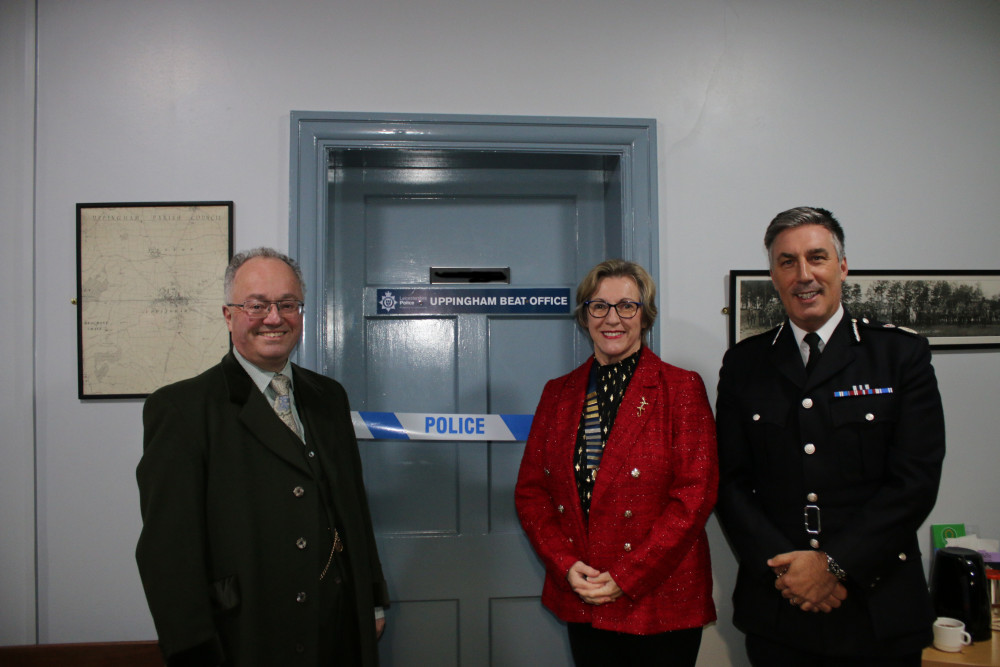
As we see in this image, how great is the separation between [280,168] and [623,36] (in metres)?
1.47

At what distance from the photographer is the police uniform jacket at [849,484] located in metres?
1.49

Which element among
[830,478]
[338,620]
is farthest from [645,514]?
[338,620]

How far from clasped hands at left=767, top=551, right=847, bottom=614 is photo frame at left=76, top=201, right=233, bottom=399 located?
2.01 m

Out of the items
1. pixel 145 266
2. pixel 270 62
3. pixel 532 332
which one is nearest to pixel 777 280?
pixel 532 332

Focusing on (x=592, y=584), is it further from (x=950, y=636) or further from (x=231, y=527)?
(x=950, y=636)

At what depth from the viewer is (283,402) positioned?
61.4 inches

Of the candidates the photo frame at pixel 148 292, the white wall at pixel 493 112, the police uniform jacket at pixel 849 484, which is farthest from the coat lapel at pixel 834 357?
the photo frame at pixel 148 292

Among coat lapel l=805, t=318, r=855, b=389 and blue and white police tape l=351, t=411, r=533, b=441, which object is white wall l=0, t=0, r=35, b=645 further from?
coat lapel l=805, t=318, r=855, b=389

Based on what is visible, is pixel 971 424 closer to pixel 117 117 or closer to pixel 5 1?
pixel 117 117

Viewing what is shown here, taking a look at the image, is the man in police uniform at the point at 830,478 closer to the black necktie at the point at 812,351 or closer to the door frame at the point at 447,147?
the black necktie at the point at 812,351

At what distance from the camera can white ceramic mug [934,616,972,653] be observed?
1974 mm

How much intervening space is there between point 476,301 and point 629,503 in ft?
3.64

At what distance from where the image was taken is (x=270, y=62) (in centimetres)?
225

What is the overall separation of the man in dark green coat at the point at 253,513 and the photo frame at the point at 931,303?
5.93ft
